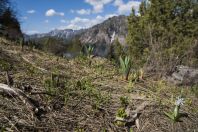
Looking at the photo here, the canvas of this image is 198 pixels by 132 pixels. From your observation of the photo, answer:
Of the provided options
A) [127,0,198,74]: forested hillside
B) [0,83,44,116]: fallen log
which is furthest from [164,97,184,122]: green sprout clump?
[127,0,198,74]: forested hillside

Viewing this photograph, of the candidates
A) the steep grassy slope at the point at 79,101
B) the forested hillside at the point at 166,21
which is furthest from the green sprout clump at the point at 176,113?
the forested hillside at the point at 166,21

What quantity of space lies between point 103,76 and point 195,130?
1990 millimetres

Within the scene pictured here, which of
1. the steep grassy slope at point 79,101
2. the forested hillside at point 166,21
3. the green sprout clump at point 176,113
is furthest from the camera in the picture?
the forested hillside at point 166,21

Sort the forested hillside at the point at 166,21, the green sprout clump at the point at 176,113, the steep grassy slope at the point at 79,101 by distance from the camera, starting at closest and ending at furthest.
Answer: the steep grassy slope at the point at 79,101
the green sprout clump at the point at 176,113
the forested hillside at the point at 166,21

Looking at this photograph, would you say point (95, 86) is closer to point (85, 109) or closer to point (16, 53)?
point (85, 109)

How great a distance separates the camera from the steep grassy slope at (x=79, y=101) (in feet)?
11.0

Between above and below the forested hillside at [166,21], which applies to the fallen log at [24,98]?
below

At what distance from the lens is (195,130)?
3971 millimetres

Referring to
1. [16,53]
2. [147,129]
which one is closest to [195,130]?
[147,129]

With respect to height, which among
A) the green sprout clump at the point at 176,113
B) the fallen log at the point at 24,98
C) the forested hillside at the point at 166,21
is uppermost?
the forested hillside at the point at 166,21

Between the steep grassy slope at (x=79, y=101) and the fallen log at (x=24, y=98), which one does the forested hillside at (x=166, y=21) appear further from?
the fallen log at (x=24, y=98)

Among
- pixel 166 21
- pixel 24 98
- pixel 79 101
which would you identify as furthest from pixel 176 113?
pixel 166 21

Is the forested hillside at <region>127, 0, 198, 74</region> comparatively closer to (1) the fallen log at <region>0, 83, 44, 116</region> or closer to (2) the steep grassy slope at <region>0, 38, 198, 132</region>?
(2) the steep grassy slope at <region>0, 38, 198, 132</region>

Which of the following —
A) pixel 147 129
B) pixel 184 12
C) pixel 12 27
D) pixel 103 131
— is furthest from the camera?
pixel 184 12
